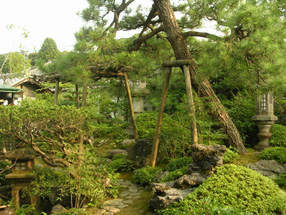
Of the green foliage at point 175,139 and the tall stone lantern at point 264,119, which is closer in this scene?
the green foliage at point 175,139

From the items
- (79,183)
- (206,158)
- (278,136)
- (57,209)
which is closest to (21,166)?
(57,209)

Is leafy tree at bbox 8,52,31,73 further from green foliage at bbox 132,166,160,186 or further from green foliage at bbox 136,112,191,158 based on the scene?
green foliage at bbox 132,166,160,186

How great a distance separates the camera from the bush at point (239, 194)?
3914 millimetres

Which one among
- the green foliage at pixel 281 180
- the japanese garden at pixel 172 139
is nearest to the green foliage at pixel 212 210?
the japanese garden at pixel 172 139

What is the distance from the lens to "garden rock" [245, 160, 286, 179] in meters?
5.55

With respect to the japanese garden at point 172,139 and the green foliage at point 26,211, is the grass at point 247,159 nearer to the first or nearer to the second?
the japanese garden at point 172,139

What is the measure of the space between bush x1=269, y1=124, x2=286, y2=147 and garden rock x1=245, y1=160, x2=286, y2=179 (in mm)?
2077

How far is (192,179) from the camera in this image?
4703 mm

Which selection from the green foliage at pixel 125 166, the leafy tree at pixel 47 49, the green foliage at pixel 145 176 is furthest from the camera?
the leafy tree at pixel 47 49

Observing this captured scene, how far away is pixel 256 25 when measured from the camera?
5047mm

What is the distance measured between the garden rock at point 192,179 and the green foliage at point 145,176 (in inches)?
50.7

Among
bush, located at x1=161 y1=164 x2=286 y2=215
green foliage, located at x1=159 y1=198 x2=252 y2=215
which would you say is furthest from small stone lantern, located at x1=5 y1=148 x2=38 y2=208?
green foliage, located at x1=159 y1=198 x2=252 y2=215

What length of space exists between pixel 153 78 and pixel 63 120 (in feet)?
22.4

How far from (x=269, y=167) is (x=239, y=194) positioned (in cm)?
204
